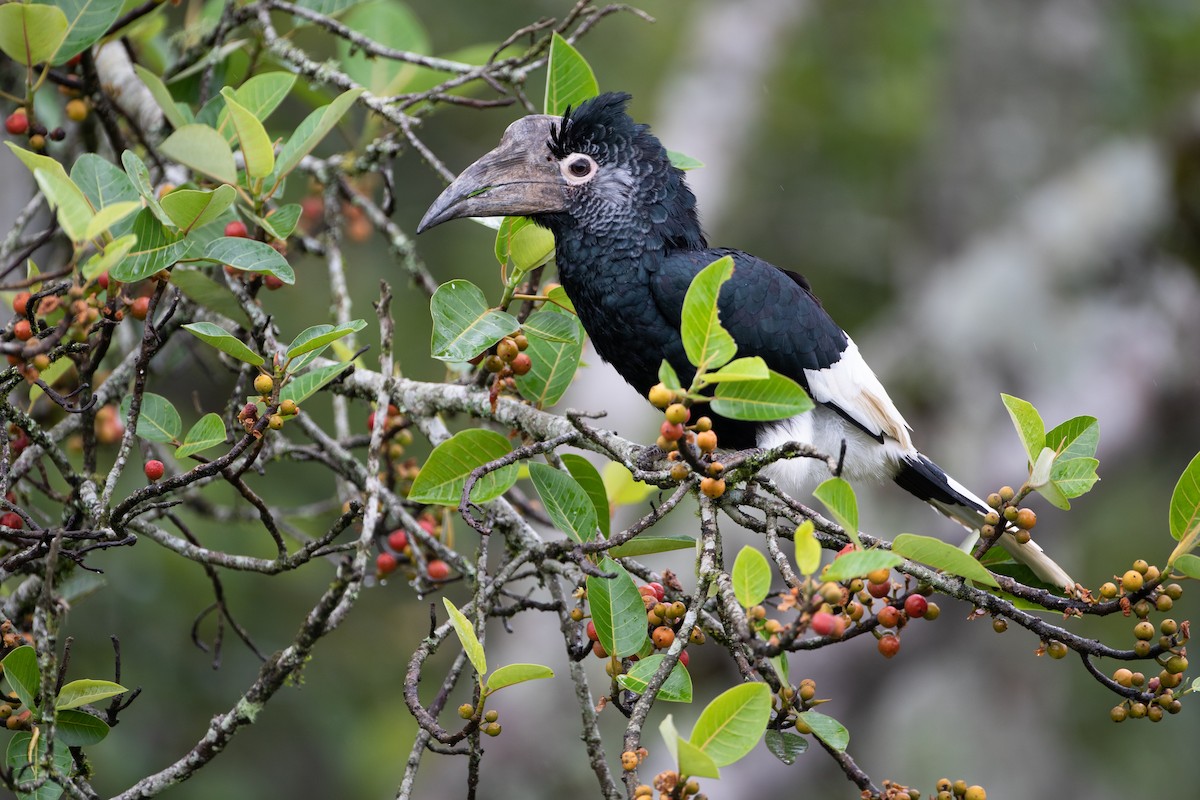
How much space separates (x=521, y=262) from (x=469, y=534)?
3.31 meters

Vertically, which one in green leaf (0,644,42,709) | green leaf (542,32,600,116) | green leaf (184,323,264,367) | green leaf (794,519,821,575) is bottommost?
green leaf (0,644,42,709)

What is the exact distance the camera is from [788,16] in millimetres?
6527

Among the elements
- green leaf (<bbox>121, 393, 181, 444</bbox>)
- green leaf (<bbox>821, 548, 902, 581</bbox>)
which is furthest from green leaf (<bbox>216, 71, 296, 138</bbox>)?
green leaf (<bbox>821, 548, 902, 581</bbox>)

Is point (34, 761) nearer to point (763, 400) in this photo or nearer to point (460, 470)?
point (460, 470)

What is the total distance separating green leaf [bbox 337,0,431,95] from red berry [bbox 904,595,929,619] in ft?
6.41

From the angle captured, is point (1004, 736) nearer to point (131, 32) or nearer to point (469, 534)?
point (469, 534)

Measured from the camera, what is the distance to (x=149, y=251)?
1.75 metres

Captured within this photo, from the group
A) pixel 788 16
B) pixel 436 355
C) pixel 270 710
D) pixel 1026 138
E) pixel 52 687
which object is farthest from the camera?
pixel 788 16

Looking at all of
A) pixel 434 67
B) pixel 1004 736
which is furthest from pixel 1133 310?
pixel 434 67

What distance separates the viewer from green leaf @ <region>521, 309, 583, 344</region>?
2.09 meters

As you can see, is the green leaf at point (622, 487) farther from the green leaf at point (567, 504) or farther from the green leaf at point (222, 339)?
the green leaf at point (222, 339)

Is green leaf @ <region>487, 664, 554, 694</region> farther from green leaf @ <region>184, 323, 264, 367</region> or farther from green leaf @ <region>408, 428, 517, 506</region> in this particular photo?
green leaf @ <region>184, 323, 264, 367</region>

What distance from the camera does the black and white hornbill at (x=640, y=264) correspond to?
2516 millimetres

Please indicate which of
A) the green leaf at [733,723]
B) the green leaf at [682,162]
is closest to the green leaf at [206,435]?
the green leaf at [733,723]
